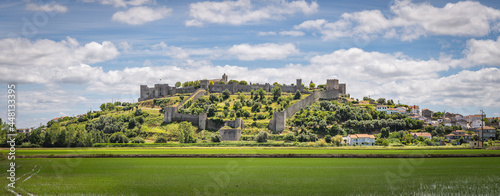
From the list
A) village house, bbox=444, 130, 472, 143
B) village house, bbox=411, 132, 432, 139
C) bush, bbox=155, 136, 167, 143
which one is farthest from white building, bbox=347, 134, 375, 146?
bush, bbox=155, 136, 167, 143

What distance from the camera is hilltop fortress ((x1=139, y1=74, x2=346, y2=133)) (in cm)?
6700

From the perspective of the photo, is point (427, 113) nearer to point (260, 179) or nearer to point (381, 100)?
point (381, 100)

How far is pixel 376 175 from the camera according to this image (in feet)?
68.2

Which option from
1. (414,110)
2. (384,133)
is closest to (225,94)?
(384,133)

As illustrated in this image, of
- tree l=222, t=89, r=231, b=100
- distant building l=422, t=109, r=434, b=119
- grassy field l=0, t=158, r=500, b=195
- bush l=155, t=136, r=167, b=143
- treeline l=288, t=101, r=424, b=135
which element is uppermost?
tree l=222, t=89, r=231, b=100

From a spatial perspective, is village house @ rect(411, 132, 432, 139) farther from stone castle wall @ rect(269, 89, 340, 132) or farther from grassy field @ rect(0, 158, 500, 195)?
grassy field @ rect(0, 158, 500, 195)

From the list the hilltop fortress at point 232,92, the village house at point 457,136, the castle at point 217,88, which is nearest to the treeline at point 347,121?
the hilltop fortress at point 232,92

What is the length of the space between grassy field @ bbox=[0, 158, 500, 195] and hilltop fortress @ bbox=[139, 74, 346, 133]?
125 feet

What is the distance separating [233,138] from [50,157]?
107 ft

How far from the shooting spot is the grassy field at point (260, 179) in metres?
16.9

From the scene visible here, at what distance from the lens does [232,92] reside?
97.2m

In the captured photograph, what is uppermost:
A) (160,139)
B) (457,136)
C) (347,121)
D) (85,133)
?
(347,121)

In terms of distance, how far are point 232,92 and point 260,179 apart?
77781 millimetres

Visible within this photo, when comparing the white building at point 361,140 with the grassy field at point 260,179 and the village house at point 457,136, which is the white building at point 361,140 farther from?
the grassy field at point 260,179
